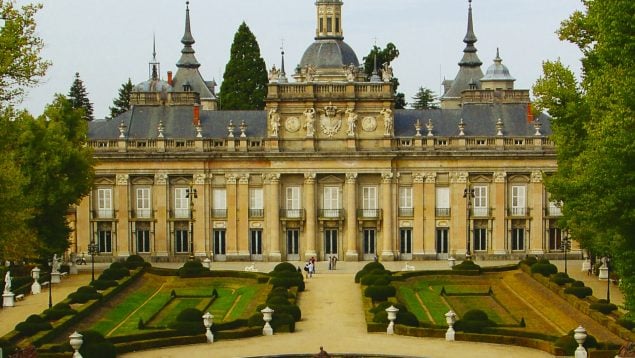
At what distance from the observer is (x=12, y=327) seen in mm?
61438

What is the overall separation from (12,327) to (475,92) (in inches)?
2006

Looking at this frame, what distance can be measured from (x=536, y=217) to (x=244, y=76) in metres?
42.0

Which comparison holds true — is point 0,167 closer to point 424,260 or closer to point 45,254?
point 45,254

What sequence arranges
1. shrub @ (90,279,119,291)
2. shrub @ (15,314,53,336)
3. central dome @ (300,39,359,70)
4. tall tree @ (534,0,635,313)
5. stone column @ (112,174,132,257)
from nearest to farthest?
tall tree @ (534,0,635,313), shrub @ (15,314,53,336), shrub @ (90,279,119,291), stone column @ (112,174,132,257), central dome @ (300,39,359,70)

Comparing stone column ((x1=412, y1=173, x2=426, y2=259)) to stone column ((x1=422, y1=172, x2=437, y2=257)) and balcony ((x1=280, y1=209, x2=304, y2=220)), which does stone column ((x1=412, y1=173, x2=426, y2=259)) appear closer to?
stone column ((x1=422, y1=172, x2=437, y2=257))

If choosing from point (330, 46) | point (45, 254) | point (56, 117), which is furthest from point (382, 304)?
point (330, 46)

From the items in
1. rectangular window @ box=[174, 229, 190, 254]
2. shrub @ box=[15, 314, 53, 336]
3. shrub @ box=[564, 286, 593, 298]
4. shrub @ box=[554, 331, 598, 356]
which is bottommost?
shrub @ box=[554, 331, 598, 356]

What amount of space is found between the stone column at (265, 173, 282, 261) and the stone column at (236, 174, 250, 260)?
158cm

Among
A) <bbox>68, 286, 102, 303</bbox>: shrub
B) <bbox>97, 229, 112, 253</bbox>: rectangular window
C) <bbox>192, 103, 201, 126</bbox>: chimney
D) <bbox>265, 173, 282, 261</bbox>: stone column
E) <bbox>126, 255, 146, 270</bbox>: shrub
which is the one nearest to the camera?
<bbox>68, 286, 102, 303</bbox>: shrub

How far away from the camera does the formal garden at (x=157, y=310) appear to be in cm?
5566

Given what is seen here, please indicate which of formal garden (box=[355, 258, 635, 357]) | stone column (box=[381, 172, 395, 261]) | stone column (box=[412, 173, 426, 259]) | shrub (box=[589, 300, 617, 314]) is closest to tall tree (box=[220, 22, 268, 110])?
stone column (box=[381, 172, 395, 261])

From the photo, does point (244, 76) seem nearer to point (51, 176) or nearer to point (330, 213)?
point (330, 213)

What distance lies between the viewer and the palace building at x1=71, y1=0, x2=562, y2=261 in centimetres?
9438

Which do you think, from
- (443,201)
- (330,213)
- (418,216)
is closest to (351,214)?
(330,213)
